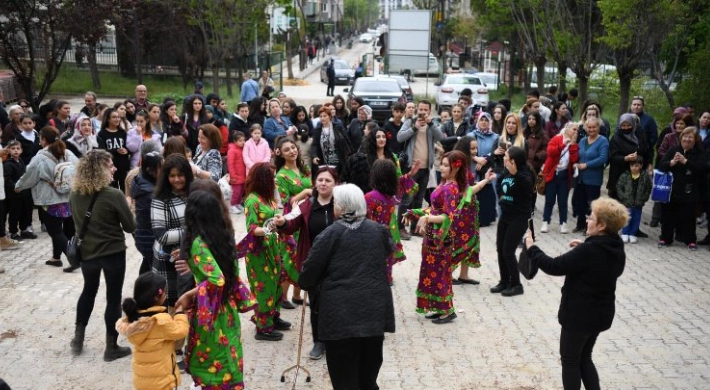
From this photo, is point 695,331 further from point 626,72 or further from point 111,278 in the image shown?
point 626,72

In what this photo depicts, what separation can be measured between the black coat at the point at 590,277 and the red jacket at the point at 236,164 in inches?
301

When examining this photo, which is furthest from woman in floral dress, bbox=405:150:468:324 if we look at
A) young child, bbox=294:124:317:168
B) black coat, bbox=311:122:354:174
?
young child, bbox=294:124:317:168

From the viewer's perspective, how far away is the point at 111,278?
21.4ft

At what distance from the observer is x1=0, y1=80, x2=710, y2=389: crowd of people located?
5.14m

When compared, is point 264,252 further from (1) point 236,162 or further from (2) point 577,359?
(1) point 236,162

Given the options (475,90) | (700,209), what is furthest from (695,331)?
(475,90)

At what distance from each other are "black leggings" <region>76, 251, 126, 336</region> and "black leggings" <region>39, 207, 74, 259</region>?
8.94ft

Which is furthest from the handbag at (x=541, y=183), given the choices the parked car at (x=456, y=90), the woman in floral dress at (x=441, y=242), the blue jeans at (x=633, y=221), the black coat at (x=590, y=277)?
the parked car at (x=456, y=90)

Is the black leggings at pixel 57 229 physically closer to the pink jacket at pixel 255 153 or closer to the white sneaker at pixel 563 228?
the pink jacket at pixel 255 153

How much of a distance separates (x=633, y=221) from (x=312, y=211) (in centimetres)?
655

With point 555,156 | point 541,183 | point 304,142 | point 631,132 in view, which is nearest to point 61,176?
point 304,142

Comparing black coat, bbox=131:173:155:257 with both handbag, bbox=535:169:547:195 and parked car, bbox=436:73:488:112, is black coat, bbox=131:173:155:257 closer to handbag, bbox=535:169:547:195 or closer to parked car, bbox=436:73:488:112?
handbag, bbox=535:169:547:195

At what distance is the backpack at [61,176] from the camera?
9008 millimetres

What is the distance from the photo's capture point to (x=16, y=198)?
10.7 metres
